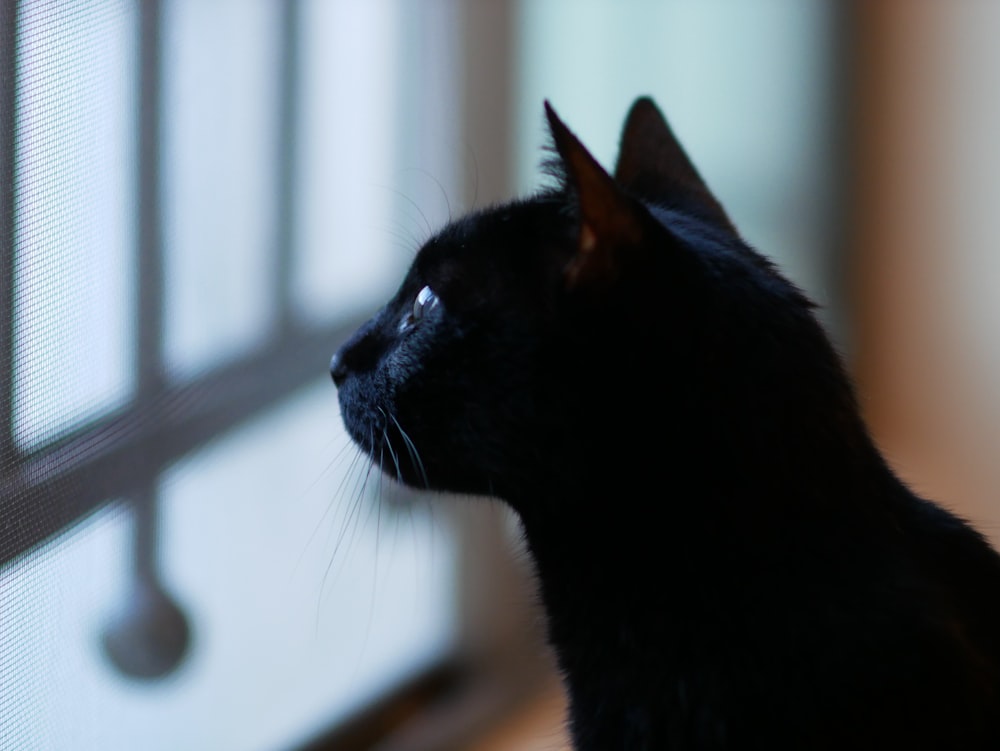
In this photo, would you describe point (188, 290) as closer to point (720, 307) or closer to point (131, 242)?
point (131, 242)

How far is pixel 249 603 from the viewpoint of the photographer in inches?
46.6

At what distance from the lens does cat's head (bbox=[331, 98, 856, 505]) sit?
72 centimetres

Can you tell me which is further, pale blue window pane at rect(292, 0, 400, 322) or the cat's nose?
pale blue window pane at rect(292, 0, 400, 322)

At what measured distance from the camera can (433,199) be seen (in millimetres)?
1407

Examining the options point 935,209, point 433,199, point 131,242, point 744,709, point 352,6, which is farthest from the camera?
point 935,209

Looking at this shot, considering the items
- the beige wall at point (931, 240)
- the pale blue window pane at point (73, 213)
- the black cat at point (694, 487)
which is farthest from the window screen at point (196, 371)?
the beige wall at point (931, 240)

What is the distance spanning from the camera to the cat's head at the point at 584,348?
28.4 inches

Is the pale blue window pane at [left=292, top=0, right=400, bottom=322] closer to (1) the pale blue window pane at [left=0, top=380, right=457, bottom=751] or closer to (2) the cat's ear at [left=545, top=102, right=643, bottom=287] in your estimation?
(1) the pale blue window pane at [left=0, top=380, right=457, bottom=751]

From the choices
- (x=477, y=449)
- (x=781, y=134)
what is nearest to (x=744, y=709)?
(x=477, y=449)

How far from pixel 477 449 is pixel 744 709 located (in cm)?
24

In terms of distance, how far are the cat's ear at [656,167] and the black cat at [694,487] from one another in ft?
0.44

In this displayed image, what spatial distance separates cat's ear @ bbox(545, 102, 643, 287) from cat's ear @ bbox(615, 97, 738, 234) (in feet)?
0.75

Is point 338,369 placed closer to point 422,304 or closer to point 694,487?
point 422,304

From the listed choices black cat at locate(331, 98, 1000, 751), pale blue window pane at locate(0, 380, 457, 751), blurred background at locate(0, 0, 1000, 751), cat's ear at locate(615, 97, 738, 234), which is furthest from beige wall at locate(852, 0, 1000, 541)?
black cat at locate(331, 98, 1000, 751)
